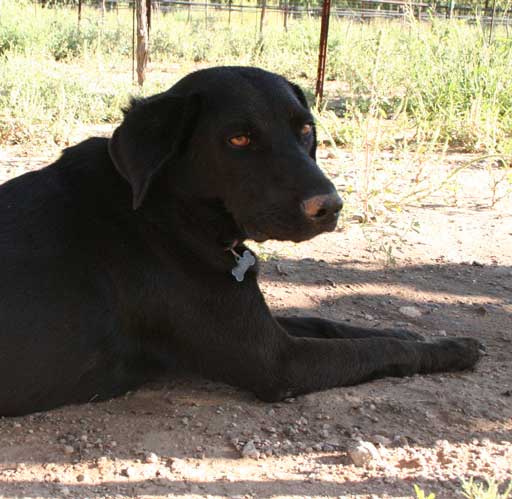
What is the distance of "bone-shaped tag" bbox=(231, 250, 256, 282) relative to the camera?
2.76 metres

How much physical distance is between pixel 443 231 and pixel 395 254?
1.69 feet

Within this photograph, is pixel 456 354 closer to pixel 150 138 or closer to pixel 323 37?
pixel 150 138

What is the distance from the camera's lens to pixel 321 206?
253 cm

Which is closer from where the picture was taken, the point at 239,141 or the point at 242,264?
Answer: the point at 239,141

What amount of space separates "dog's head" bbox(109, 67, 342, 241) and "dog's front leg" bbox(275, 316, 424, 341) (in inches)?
26.3

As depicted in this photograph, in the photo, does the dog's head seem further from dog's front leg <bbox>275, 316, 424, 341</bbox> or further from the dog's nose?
dog's front leg <bbox>275, 316, 424, 341</bbox>

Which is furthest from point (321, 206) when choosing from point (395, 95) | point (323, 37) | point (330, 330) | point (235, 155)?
point (395, 95)

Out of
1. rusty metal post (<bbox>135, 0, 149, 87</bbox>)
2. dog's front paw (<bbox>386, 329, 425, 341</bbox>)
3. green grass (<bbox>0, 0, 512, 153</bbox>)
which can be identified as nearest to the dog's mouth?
dog's front paw (<bbox>386, 329, 425, 341</bbox>)

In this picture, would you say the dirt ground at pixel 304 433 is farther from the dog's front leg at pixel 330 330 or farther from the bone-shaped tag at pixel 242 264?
the bone-shaped tag at pixel 242 264

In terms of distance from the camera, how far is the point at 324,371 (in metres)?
2.89

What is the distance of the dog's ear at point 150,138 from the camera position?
2.60 metres

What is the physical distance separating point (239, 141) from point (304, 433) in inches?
40.1

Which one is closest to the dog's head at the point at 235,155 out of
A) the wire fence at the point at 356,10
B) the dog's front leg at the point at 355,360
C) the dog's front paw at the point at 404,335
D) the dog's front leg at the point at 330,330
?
the dog's front leg at the point at 355,360

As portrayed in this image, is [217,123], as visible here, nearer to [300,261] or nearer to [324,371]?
[324,371]
